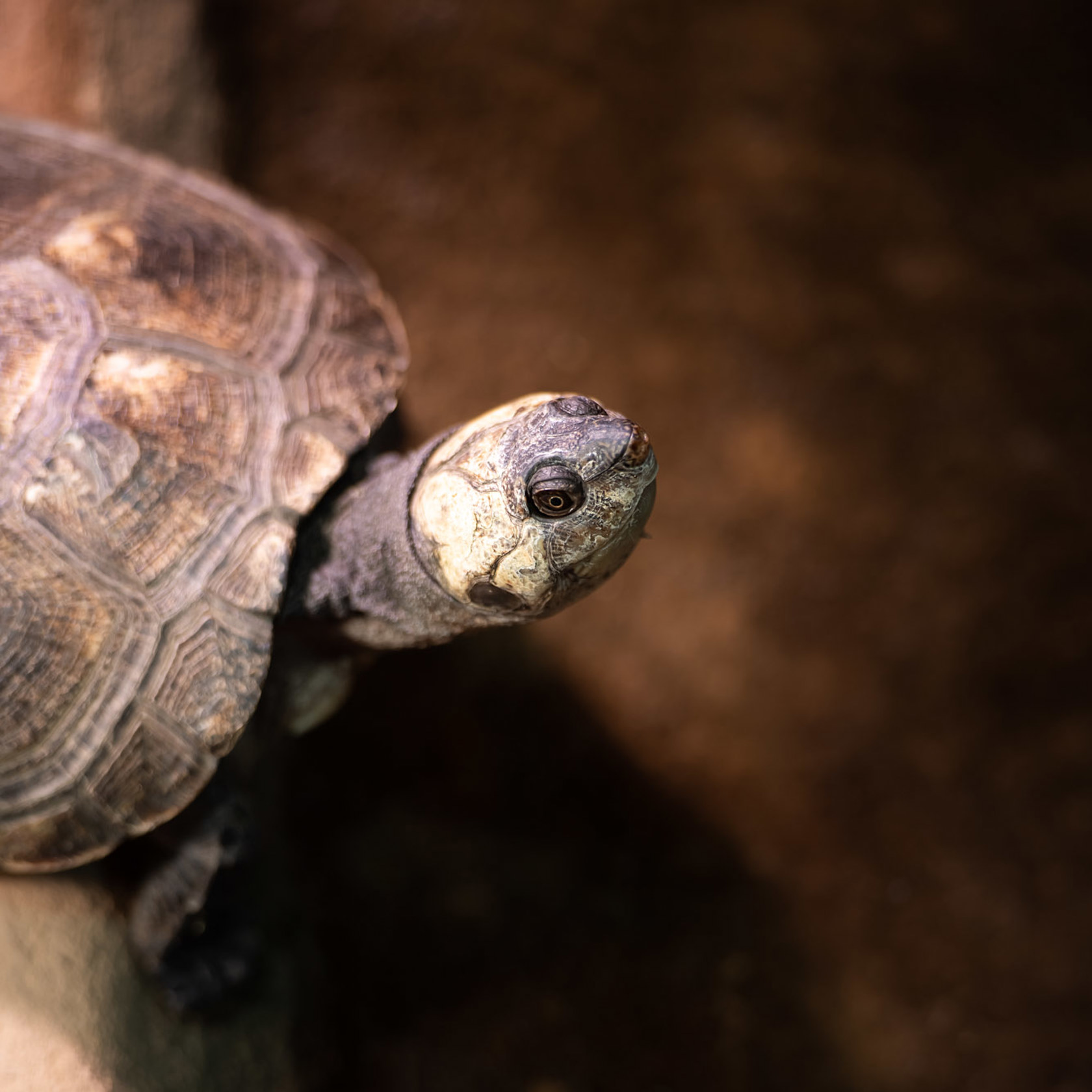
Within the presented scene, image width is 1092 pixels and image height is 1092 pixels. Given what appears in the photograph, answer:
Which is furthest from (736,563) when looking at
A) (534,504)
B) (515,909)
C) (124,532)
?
(124,532)

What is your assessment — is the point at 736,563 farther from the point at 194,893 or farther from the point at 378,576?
the point at 194,893

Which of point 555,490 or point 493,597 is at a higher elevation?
point 555,490

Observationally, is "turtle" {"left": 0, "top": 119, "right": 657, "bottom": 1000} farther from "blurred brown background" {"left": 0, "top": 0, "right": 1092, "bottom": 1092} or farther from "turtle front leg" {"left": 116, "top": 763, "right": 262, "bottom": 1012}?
"blurred brown background" {"left": 0, "top": 0, "right": 1092, "bottom": 1092}

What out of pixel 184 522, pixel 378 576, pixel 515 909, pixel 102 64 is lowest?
pixel 515 909

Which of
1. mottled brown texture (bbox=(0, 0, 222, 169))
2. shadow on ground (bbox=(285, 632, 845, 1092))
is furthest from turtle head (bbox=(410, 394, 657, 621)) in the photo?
mottled brown texture (bbox=(0, 0, 222, 169))

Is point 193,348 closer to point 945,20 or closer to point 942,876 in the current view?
point 942,876
